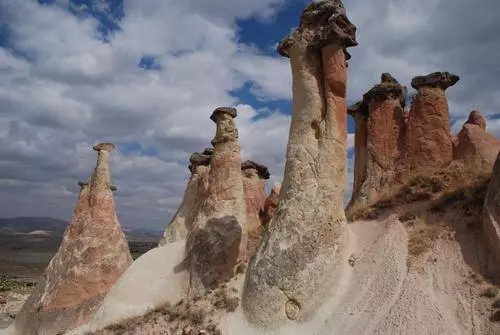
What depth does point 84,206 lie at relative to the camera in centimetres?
2084

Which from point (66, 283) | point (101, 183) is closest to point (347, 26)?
point (101, 183)

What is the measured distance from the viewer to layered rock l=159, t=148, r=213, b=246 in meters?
23.7

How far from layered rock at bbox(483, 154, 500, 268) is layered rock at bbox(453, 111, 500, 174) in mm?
3503

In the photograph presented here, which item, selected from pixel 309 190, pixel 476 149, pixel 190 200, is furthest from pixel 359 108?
pixel 190 200

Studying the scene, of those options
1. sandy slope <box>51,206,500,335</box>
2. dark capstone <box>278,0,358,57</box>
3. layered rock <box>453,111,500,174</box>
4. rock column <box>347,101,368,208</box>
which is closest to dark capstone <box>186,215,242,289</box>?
sandy slope <box>51,206,500,335</box>

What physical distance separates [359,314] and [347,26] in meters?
8.16

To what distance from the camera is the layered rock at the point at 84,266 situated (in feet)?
59.9

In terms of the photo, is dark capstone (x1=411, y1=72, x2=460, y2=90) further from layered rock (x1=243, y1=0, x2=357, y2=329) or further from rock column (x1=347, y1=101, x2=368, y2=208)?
layered rock (x1=243, y1=0, x2=357, y2=329)

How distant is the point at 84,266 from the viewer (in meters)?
19.0

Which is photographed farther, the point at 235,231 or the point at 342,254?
the point at 235,231

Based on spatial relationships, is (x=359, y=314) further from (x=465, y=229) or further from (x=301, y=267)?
(x=465, y=229)

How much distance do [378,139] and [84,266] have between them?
484 inches

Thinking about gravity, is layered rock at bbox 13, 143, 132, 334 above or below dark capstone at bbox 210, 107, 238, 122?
below

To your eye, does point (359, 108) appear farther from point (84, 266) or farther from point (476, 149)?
point (84, 266)
